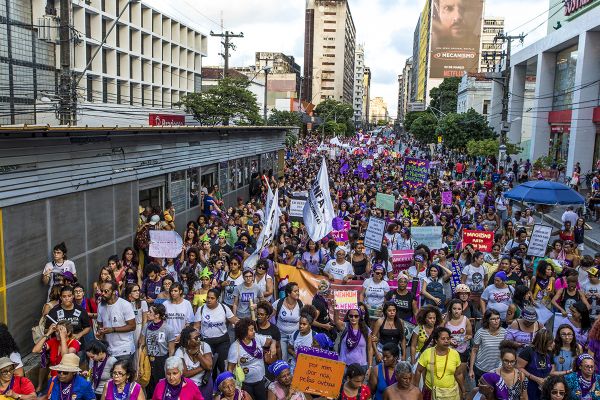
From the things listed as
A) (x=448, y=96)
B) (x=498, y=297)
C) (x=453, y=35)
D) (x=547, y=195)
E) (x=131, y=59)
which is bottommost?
(x=498, y=297)

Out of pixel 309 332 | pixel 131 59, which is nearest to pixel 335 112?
pixel 131 59

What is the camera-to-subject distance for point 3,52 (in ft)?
109

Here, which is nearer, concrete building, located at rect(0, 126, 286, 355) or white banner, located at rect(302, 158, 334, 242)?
concrete building, located at rect(0, 126, 286, 355)

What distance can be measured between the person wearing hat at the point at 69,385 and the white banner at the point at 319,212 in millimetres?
6185

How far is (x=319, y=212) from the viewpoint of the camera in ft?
38.0

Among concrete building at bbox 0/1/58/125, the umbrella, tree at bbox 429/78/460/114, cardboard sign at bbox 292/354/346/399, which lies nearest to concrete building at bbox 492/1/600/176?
the umbrella

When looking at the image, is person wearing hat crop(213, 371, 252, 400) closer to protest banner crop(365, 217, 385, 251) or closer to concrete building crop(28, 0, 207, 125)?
protest banner crop(365, 217, 385, 251)

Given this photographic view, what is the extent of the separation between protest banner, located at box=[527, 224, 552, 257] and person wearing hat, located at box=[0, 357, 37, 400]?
8.99 m

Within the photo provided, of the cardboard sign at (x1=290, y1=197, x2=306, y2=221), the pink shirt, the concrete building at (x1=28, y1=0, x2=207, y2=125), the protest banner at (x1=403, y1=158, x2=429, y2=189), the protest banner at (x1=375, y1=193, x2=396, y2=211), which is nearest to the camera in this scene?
the pink shirt

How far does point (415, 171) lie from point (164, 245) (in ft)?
36.6

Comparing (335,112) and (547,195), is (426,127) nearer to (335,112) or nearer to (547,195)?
(335,112)

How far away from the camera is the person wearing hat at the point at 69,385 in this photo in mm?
5383

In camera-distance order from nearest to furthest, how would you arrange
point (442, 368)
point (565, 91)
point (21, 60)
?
1. point (442, 368)
2. point (21, 60)
3. point (565, 91)

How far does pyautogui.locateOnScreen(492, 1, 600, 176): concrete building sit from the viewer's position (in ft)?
107
